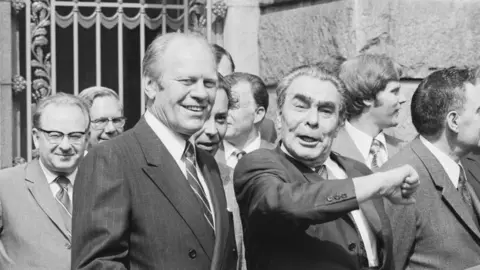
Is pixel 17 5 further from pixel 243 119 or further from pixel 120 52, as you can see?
pixel 243 119

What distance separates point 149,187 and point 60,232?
4.32 feet

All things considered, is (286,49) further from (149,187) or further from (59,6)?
(149,187)

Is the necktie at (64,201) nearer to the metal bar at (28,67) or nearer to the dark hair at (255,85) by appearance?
the dark hair at (255,85)

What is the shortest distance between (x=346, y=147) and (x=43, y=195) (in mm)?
1422

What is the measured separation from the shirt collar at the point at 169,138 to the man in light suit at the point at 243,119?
2.00 m

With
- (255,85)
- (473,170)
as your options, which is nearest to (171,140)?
(473,170)

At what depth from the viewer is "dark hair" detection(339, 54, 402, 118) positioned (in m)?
5.21

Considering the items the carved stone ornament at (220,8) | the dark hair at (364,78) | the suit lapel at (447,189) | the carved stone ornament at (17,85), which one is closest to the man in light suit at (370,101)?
the dark hair at (364,78)

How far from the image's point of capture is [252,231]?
352 centimetres

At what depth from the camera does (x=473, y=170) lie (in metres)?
4.86

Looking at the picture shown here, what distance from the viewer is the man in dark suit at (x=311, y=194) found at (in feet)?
10.5

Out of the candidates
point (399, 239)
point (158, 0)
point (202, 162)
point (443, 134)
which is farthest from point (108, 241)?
point (158, 0)

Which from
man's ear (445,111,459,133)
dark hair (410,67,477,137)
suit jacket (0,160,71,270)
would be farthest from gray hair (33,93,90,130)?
man's ear (445,111,459,133)

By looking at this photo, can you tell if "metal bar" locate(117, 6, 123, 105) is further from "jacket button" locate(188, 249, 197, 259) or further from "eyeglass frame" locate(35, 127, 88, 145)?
"jacket button" locate(188, 249, 197, 259)
